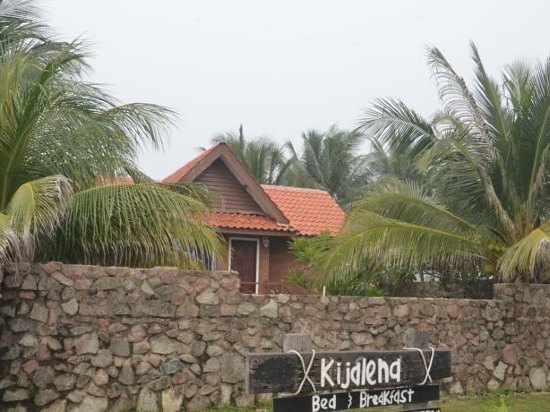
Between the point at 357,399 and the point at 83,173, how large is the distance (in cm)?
599

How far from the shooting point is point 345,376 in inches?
268

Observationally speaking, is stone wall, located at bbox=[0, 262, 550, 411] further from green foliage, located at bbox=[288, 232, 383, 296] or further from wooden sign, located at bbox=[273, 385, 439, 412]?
wooden sign, located at bbox=[273, 385, 439, 412]

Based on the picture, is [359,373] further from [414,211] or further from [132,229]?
[414,211]

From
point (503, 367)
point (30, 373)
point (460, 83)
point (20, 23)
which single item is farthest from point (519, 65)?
point (30, 373)

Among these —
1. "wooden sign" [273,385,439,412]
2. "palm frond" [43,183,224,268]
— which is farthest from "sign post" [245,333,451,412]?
"palm frond" [43,183,224,268]

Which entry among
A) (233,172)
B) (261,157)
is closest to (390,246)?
(233,172)

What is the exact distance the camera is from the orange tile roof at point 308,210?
22.2 meters

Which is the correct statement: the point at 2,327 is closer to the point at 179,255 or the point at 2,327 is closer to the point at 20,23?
the point at 179,255

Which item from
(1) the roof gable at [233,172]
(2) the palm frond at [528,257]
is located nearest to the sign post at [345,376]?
(2) the palm frond at [528,257]

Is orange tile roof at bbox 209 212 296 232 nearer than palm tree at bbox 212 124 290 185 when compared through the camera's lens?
Yes

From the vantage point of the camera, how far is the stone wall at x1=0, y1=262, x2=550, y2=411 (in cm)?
998

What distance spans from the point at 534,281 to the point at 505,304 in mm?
823

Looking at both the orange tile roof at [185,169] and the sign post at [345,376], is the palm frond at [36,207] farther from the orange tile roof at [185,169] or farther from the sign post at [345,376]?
the orange tile roof at [185,169]

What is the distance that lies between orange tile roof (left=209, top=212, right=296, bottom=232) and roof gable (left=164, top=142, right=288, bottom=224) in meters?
0.20
